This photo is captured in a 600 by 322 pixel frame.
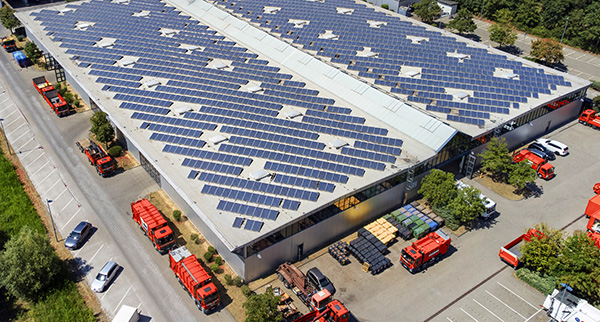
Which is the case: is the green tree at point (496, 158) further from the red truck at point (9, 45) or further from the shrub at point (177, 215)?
the red truck at point (9, 45)

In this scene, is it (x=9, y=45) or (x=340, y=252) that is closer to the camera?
(x=340, y=252)

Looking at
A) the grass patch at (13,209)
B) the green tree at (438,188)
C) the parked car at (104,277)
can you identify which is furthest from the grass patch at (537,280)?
the grass patch at (13,209)

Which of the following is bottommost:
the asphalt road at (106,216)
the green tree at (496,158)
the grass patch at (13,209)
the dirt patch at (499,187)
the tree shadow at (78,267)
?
the grass patch at (13,209)

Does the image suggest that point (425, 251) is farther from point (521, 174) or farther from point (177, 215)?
point (177, 215)

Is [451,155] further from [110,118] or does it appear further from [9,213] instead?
[9,213]

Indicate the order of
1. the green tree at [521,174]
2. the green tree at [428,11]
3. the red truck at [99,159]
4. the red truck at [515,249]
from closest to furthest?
the red truck at [515,249] < the green tree at [521,174] < the red truck at [99,159] < the green tree at [428,11]

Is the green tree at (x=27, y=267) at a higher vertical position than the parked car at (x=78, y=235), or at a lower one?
higher

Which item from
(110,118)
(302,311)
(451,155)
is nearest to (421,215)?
(451,155)

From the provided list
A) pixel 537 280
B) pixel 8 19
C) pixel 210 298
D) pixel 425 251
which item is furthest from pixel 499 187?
pixel 8 19
